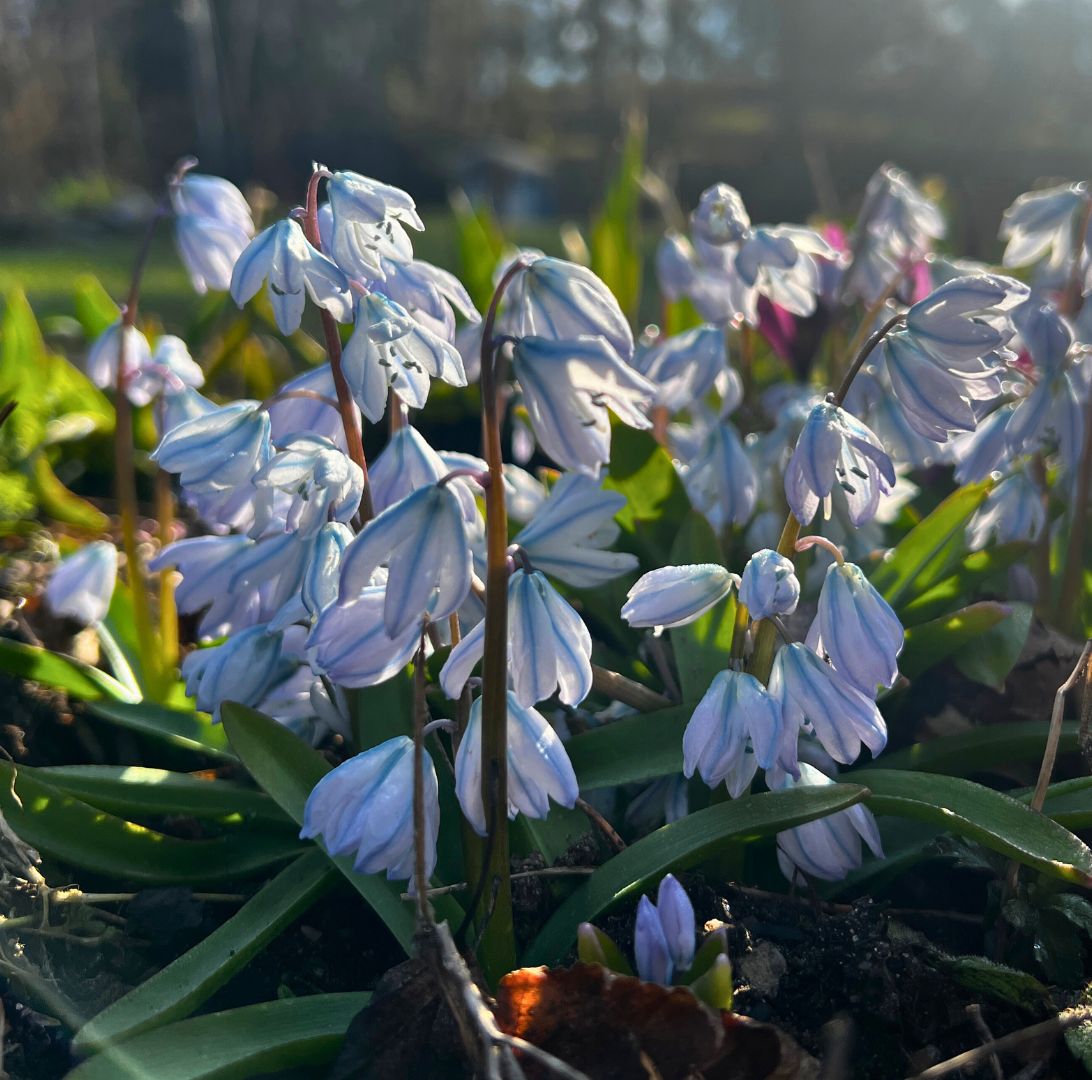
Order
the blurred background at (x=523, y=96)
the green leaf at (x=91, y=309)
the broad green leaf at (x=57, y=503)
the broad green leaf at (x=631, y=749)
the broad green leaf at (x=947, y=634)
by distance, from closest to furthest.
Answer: the broad green leaf at (x=631, y=749) → the broad green leaf at (x=947, y=634) → the broad green leaf at (x=57, y=503) → the green leaf at (x=91, y=309) → the blurred background at (x=523, y=96)

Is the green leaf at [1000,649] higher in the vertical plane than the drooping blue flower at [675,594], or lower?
lower

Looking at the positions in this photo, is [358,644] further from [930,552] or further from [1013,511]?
[1013,511]

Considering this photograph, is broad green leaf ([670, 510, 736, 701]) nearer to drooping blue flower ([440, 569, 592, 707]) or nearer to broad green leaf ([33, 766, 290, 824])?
drooping blue flower ([440, 569, 592, 707])

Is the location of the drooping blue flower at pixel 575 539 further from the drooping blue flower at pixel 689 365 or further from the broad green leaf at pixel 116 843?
the drooping blue flower at pixel 689 365

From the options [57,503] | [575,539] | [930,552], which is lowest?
[57,503]

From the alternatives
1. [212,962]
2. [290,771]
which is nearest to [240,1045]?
[212,962]

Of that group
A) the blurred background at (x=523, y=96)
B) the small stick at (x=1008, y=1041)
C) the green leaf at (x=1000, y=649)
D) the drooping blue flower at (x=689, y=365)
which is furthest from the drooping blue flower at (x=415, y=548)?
the blurred background at (x=523, y=96)

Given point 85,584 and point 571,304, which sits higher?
point 571,304
